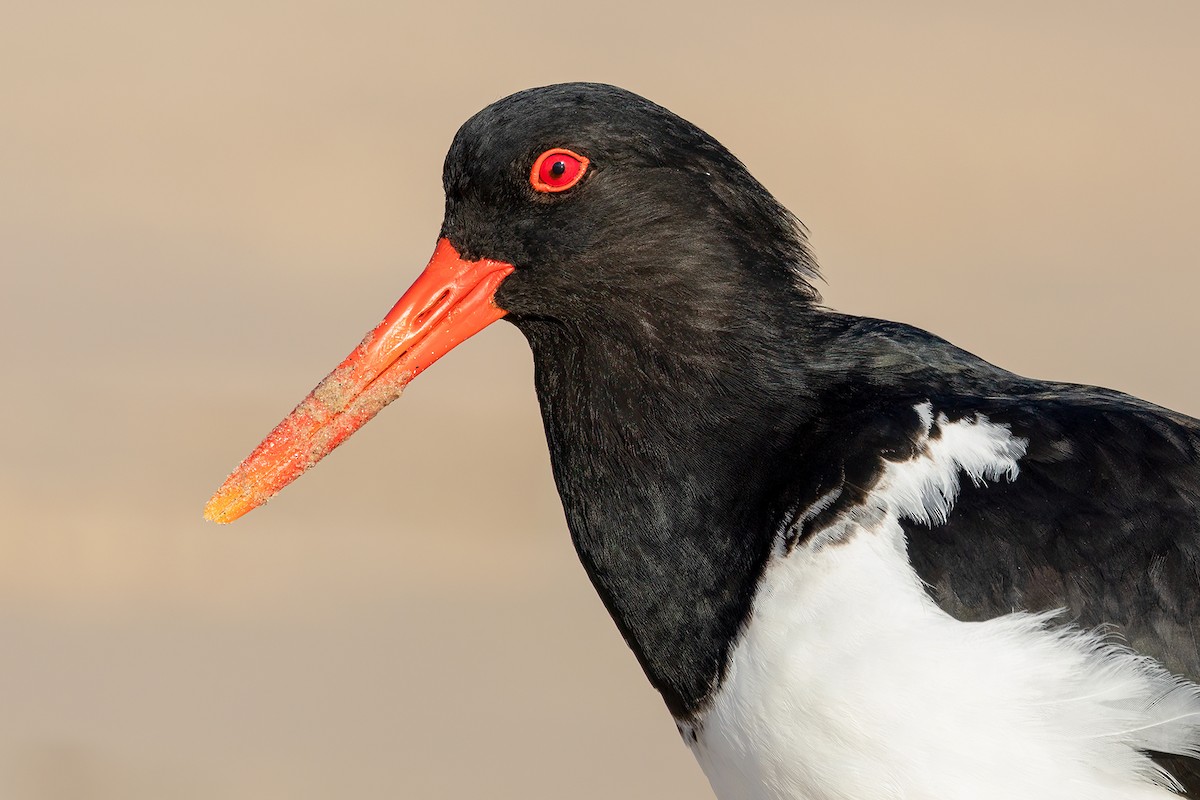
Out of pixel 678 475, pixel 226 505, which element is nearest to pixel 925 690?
pixel 678 475

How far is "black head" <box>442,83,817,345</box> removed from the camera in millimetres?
4508

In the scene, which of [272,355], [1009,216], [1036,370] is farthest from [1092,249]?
[272,355]

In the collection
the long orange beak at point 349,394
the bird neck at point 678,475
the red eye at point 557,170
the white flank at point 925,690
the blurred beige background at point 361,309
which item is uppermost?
the blurred beige background at point 361,309

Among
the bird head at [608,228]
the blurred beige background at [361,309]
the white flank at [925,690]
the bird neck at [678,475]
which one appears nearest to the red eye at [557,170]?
the bird head at [608,228]

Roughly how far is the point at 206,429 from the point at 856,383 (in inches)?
301

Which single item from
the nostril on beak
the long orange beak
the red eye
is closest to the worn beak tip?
the long orange beak

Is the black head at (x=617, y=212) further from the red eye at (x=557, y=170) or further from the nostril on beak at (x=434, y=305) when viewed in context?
the nostril on beak at (x=434, y=305)

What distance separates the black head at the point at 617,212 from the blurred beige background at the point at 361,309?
4.32 metres

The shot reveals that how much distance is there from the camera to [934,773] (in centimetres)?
404

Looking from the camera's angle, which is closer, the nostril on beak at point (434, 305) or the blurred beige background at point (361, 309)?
the nostril on beak at point (434, 305)

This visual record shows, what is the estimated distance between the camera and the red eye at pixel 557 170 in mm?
4508

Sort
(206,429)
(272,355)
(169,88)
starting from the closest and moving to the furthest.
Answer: (206,429)
(272,355)
(169,88)

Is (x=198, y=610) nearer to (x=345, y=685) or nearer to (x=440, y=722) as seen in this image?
(x=345, y=685)

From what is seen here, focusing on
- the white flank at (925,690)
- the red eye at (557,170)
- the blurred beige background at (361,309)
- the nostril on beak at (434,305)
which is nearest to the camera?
the white flank at (925,690)
